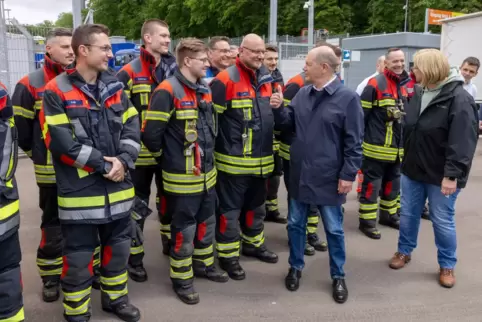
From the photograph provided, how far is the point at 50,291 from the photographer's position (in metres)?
A: 3.89

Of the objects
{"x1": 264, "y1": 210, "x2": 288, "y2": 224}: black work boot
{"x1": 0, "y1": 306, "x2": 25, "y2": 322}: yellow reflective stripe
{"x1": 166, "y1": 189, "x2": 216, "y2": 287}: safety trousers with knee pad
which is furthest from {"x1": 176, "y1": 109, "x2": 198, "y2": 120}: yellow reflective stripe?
{"x1": 264, "y1": 210, "x2": 288, "y2": 224}: black work boot

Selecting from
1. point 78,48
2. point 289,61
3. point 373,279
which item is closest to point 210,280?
point 373,279

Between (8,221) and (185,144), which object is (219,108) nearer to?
(185,144)

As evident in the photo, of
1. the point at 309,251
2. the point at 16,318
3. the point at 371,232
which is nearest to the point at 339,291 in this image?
the point at 309,251

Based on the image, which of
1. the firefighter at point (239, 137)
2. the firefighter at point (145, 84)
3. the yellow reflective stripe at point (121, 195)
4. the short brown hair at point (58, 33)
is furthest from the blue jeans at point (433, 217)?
the short brown hair at point (58, 33)

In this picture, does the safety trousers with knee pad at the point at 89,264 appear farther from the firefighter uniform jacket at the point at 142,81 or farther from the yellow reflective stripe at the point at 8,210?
the firefighter uniform jacket at the point at 142,81

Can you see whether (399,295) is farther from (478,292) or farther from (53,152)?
(53,152)

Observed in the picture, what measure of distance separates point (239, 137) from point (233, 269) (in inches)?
47.8

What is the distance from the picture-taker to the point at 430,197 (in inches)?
170

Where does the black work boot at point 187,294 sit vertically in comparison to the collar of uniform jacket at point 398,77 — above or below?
below

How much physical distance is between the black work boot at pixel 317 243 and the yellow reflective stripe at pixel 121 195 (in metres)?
2.36

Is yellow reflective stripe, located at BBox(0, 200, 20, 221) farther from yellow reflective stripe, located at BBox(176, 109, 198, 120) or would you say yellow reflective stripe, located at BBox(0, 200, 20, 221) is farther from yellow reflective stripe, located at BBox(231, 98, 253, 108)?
yellow reflective stripe, located at BBox(231, 98, 253, 108)

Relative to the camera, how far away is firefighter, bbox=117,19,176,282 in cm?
436

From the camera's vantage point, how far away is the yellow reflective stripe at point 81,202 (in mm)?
3201
